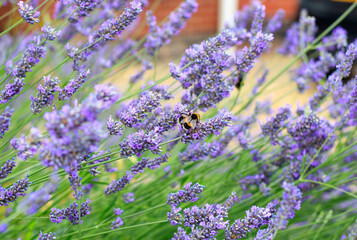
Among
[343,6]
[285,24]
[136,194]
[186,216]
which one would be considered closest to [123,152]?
[186,216]

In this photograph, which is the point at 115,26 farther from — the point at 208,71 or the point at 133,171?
the point at 133,171

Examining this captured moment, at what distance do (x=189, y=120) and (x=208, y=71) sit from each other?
176mm

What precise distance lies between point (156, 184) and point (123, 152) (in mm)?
483

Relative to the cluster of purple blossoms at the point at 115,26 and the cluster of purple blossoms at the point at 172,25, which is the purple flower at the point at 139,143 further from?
the cluster of purple blossoms at the point at 172,25

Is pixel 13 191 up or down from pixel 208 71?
down

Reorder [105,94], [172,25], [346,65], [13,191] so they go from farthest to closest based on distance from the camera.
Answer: [172,25]
[346,65]
[13,191]
[105,94]

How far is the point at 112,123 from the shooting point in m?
0.80

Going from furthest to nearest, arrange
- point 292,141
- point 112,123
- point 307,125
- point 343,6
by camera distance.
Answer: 1. point 343,6
2. point 292,141
3. point 307,125
4. point 112,123

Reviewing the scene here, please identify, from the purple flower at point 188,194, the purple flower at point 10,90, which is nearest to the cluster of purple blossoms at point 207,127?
the purple flower at point 188,194

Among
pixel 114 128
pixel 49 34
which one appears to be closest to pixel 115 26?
pixel 49 34

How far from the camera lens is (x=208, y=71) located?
0.98m

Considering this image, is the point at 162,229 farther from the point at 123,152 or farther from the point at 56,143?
the point at 56,143

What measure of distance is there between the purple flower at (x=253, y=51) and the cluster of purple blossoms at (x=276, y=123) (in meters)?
0.22

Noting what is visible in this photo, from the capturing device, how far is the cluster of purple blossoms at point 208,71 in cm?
95
